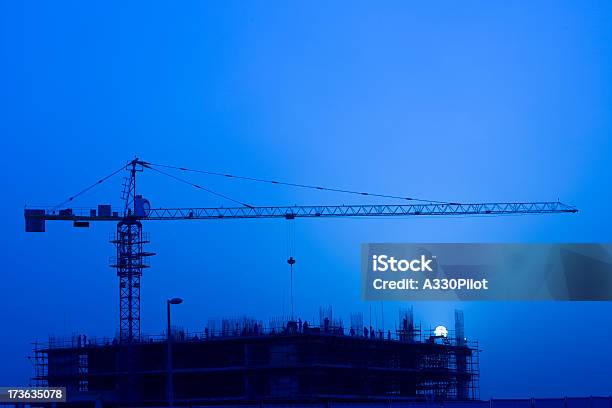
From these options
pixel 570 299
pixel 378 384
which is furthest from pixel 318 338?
pixel 570 299

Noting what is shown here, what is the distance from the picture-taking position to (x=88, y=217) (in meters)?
109

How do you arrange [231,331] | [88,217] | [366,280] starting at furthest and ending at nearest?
[88,217], [231,331], [366,280]

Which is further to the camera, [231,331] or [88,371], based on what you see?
[88,371]

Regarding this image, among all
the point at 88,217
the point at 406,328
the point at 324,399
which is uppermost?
the point at 88,217

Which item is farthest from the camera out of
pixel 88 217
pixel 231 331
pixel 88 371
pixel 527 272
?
pixel 88 217

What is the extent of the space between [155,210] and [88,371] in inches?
904

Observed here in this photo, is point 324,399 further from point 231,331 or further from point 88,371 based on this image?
point 88,371

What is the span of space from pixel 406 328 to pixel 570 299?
4023 cm

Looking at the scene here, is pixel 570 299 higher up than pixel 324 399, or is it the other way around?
pixel 570 299

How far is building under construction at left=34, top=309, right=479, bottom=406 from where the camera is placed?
8619cm

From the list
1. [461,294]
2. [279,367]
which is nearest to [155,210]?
[279,367]

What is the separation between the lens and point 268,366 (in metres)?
86.8

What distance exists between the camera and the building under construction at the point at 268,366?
283 feet

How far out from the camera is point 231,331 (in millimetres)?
90438
